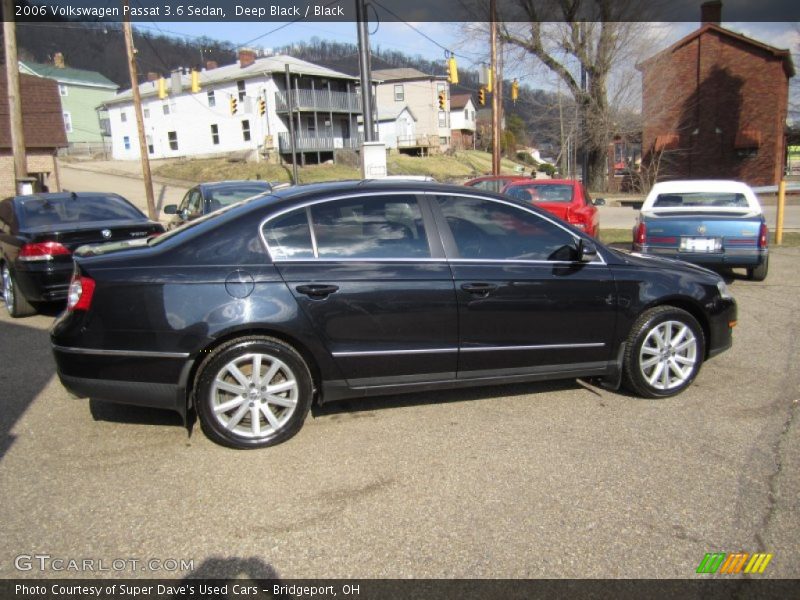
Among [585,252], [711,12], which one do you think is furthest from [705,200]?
[711,12]

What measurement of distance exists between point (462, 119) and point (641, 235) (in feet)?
240

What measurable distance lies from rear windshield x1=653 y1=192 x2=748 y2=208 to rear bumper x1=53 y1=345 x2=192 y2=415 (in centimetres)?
834

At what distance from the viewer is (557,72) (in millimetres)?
34781

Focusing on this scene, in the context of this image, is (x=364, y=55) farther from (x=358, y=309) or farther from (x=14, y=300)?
(x=358, y=309)

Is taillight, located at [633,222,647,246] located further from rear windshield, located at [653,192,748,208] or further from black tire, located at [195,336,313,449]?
black tire, located at [195,336,313,449]

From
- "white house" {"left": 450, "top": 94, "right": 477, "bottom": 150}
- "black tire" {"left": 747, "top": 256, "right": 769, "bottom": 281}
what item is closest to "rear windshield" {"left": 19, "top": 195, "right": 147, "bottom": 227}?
"black tire" {"left": 747, "top": 256, "right": 769, "bottom": 281}

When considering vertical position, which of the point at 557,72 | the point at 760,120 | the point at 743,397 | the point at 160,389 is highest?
the point at 557,72

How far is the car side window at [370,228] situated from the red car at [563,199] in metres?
6.81

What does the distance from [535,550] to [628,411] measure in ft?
6.48

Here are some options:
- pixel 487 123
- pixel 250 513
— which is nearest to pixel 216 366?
pixel 250 513

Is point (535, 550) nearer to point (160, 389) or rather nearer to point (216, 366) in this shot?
point (216, 366)

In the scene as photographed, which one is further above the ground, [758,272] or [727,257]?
[727,257]

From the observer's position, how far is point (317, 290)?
13.5 feet

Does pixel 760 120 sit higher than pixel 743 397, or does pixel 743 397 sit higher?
pixel 760 120
